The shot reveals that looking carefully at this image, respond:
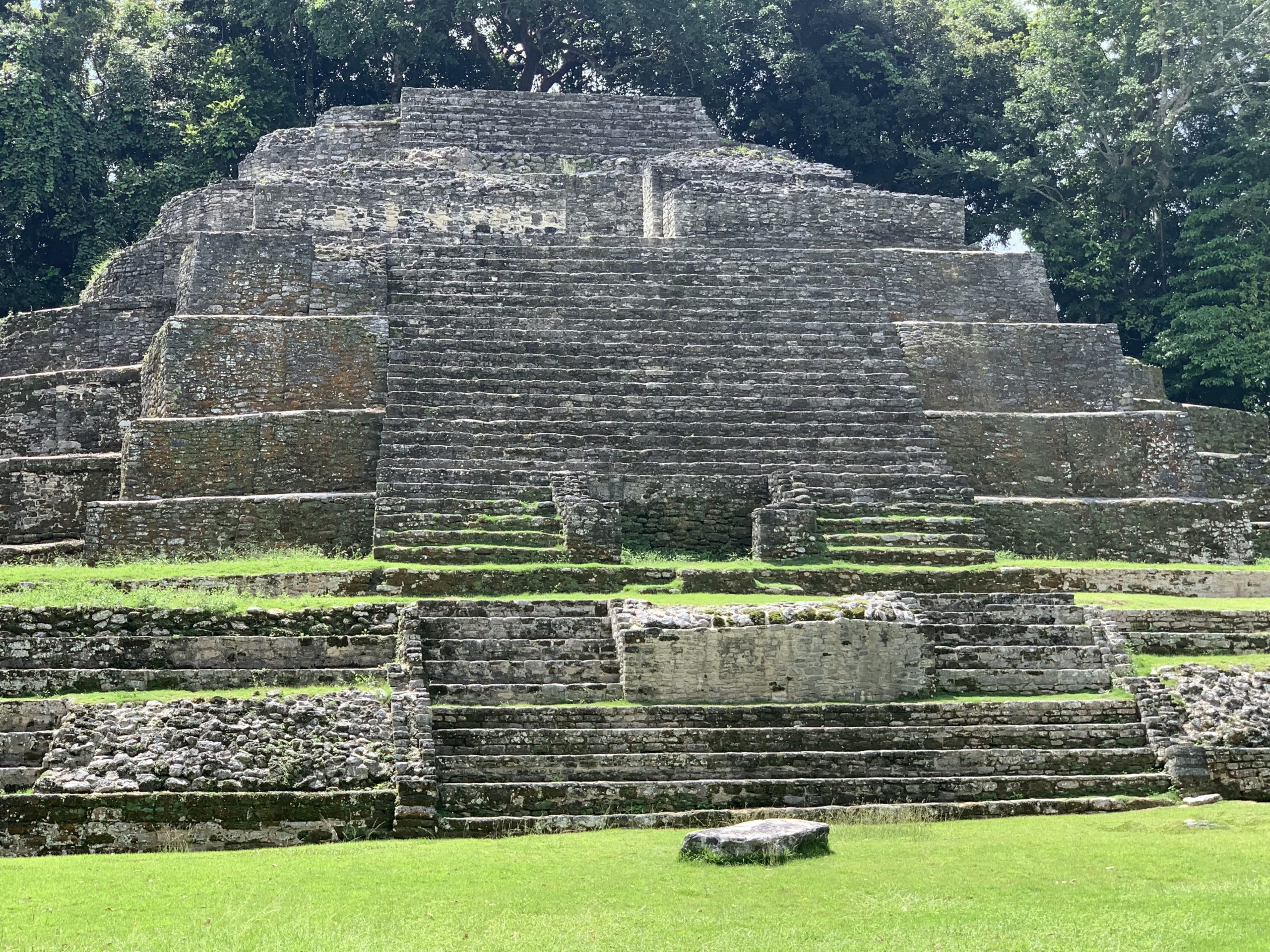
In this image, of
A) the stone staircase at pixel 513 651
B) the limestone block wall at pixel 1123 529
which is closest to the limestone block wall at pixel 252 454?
the stone staircase at pixel 513 651

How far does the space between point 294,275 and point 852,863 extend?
13.7m

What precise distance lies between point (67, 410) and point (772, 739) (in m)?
12.1

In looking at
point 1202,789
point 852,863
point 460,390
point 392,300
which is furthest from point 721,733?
point 392,300

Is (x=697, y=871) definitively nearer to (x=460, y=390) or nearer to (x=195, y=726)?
(x=195, y=726)

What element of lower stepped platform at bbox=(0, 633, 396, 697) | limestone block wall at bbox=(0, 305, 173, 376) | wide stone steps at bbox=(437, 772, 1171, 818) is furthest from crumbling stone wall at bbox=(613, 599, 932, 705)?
limestone block wall at bbox=(0, 305, 173, 376)

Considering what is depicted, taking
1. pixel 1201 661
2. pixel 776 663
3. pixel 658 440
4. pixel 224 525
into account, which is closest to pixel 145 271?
pixel 224 525

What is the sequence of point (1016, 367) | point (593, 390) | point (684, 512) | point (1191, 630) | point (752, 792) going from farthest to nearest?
1. point (1016, 367)
2. point (593, 390)
3. point (684, 512)
4. point (1191, 630)
5. point (752, 792)

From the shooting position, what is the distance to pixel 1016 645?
15031mm

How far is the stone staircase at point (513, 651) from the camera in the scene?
13.5 meters

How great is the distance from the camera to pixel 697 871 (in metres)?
10.2

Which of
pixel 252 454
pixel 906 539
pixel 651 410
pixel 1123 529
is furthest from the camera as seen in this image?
pixel 651 410

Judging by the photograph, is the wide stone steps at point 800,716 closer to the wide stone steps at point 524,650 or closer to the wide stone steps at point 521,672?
the wide stone steps at point 521,672

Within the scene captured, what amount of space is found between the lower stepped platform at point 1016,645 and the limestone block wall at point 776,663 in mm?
509

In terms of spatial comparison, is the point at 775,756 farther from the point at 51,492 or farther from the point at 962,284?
the point at 962,284
